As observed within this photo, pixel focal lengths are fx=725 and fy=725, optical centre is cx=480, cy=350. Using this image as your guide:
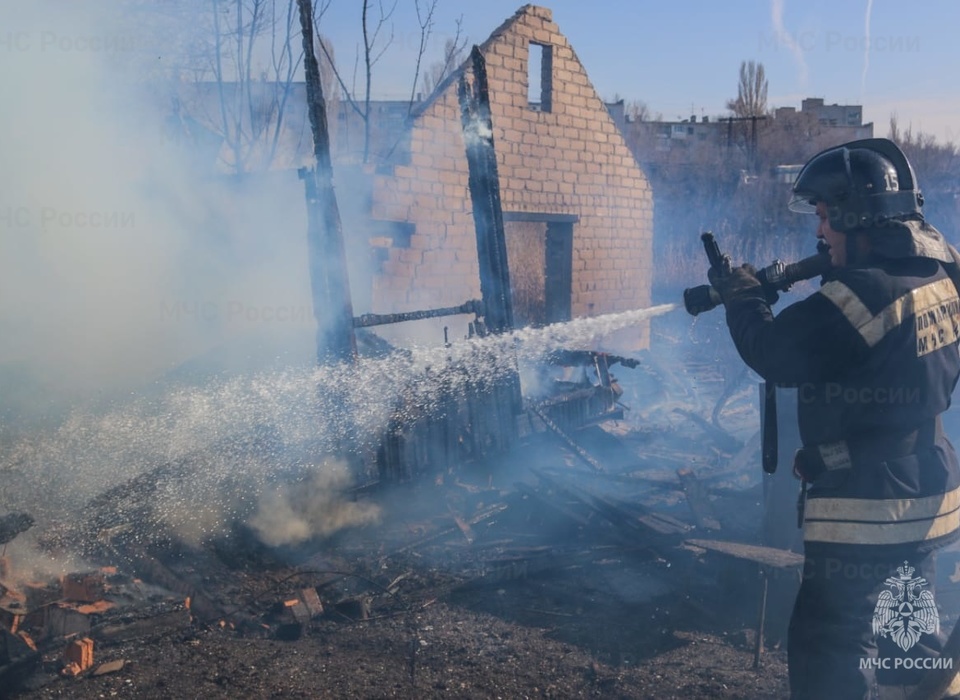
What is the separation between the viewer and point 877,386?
8.71 ft

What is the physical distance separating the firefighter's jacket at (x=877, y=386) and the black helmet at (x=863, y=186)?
180 millimetres

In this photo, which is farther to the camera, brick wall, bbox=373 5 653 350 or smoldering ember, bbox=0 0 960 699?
brick wall, bbox=373 5 653 350

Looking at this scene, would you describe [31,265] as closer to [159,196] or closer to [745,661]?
Answer: [159,196]

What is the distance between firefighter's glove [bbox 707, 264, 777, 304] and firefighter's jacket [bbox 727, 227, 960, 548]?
0.26m

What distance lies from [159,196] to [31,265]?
60.3 inches

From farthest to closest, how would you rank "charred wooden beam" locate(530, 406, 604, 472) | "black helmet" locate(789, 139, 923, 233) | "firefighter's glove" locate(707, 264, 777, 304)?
"charred wooden beam" locate(530, 406, 604, 472) → "firefighter's glove" locate(707, 264, 777, 304) → "black helmet" locate(789, 139, 923, 233)

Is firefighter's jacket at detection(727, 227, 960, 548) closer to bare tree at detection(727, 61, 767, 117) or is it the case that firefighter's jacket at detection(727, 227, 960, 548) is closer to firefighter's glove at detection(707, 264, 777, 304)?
firefighter's glove at detection(707, 264, 777, 304)

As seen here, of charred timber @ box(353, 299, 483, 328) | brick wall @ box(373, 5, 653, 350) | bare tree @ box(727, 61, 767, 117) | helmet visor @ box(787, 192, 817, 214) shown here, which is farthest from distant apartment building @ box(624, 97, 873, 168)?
helmet visor @ box(787, 192, 817, 214)

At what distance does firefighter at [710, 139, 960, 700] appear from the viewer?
2.62 metres

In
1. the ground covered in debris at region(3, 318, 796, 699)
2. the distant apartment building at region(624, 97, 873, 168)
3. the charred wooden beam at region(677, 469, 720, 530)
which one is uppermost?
the distant apartment building at region(624, 97, 873, 168)

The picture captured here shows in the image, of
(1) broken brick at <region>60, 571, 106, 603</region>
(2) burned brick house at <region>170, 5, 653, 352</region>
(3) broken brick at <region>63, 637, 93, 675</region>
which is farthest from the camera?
(2) burned brick house at <region>170, 5, 653, 352</region>

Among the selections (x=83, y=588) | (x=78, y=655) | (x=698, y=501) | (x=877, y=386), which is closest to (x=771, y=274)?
(x=877, y=386)

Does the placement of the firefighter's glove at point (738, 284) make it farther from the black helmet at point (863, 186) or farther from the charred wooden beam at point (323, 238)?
the charred wooden beam at point (323, 238)

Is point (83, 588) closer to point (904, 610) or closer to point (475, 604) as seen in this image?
point (475, 604)
